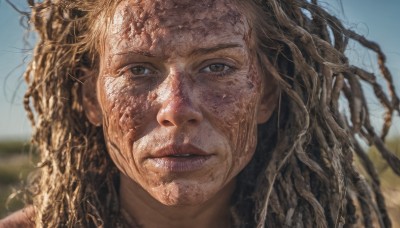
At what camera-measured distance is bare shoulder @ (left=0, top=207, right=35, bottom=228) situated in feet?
11.4

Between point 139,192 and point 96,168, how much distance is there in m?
0.34

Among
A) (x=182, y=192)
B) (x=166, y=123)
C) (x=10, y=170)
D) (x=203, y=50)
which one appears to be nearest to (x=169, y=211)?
(x=182, y=192)

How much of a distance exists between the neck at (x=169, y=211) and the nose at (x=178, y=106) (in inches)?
22.3

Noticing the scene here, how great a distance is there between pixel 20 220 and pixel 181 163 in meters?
1.17

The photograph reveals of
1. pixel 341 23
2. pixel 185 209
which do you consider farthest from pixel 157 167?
pixel 341 23

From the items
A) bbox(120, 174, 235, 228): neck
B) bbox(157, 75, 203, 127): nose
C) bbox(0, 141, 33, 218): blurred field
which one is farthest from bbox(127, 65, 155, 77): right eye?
bbox(0, 141, 33, 218): blurred field

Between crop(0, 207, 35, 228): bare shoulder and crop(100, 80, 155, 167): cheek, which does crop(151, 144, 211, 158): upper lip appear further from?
crop(0, 207, 35, 228): bare shoulder

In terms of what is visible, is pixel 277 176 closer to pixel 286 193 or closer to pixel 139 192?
pixel 286 193

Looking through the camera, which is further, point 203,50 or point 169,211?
point 169,211

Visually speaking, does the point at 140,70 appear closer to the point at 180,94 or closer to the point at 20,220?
the point at 180,94

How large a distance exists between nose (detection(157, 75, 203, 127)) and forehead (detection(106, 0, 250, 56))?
0.16m

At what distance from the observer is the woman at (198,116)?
279 cm

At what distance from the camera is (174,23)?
9.23 ft

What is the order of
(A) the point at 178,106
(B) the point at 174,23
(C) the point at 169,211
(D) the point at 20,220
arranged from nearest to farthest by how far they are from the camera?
(A) the point at 178,106
(B) the point at 174,23
(C) the point at 169,211
(D) the point at 20,220
